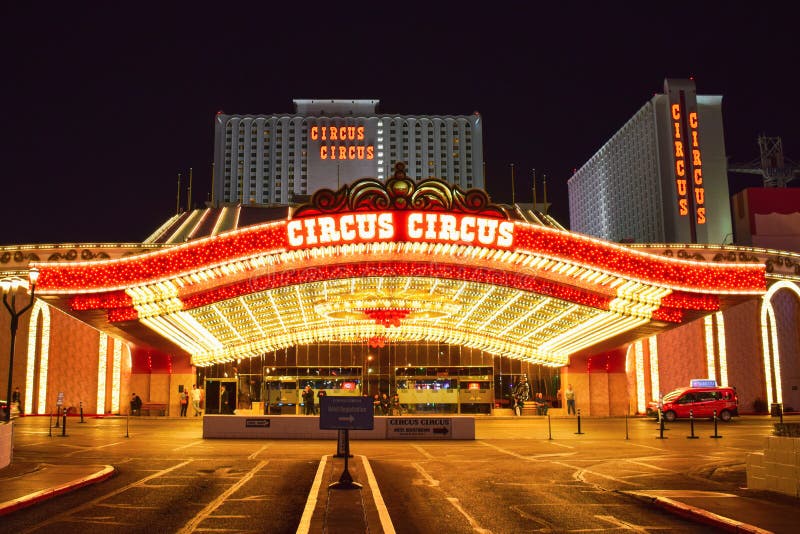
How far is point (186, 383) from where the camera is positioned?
5097 cm

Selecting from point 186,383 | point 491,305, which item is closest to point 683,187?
point 491,305

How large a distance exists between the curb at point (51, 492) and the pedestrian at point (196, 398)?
1277 inches

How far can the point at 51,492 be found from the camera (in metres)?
14.9

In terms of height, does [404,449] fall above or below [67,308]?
below

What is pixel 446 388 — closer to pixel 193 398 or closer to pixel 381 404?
pixel 381 404

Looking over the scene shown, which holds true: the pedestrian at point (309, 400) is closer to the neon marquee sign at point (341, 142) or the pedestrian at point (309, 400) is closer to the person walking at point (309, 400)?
the person walking at point (309, 400)

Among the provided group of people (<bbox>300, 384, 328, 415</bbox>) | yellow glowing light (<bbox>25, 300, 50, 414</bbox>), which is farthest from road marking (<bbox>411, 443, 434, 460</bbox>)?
yellow glowing light (<bbox>25, 300, 50, 414</bbox>)

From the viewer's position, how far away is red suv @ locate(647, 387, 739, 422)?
43.4 metres

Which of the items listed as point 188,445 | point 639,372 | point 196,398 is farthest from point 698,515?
point 196,398

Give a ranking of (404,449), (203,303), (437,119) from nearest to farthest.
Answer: (404,449) → (203,303) → (437,119)

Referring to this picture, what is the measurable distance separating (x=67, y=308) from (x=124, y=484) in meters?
19.6

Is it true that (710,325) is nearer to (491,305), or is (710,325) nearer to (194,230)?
(491,305)

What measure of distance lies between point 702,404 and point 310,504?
115 ft

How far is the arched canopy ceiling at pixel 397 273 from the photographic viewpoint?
2984 cm
